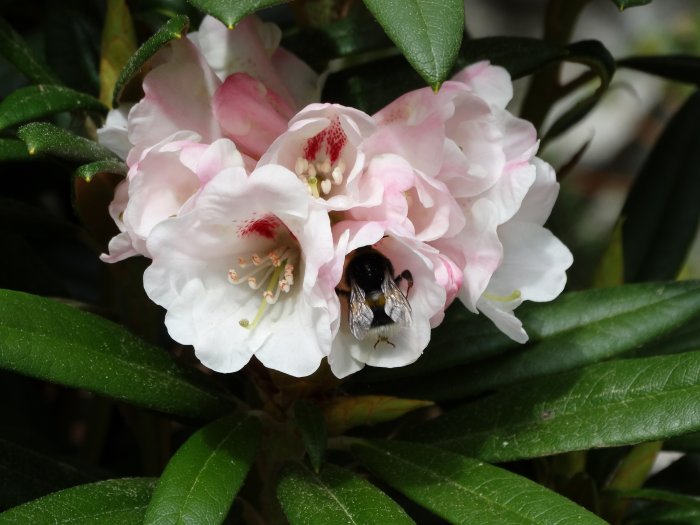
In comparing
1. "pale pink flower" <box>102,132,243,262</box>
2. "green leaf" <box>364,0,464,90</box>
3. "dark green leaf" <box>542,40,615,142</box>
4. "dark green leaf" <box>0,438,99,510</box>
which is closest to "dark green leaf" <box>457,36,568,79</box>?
"dark green leaf" <box>542,40,615,142</box>

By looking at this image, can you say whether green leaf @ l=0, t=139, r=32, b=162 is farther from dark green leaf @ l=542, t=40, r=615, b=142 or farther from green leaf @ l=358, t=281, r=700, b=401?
dark green leaf @ l=542, t=40, r=615, b=142

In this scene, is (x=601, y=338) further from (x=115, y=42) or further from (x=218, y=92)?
(x=115, y=42)

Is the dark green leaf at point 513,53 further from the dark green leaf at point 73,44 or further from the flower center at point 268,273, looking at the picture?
the dark green leaf at point 73,44

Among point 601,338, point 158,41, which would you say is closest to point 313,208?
point 158,41

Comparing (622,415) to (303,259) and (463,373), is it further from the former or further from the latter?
(303,259)

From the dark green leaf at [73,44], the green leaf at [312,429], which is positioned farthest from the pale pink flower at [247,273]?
the dark green leaf at [73,44]

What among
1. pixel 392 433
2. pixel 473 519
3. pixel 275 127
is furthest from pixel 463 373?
pixel 275 127
